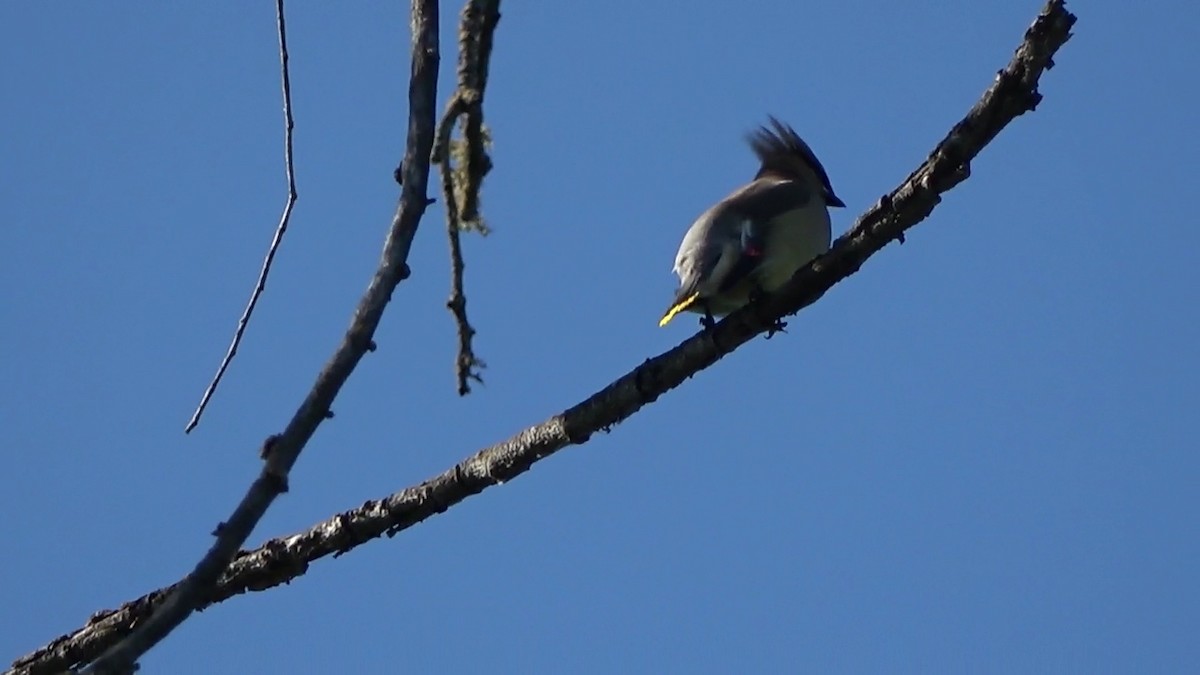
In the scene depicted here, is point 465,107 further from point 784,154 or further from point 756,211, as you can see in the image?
point 784,154

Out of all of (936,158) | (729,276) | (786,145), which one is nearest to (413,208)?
(936,158)

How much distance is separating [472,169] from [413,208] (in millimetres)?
543

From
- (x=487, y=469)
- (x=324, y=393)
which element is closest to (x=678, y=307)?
(x=487, y=469)

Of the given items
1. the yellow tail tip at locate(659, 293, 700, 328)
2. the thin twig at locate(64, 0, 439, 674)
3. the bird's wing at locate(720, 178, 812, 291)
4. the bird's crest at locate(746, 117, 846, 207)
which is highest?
the bird's crest at locate(746, 117, 846, 207)

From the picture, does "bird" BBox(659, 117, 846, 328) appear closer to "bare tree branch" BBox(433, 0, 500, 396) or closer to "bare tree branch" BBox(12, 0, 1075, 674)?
"bare tree branch" BBox(12, 0, 1075, 674)

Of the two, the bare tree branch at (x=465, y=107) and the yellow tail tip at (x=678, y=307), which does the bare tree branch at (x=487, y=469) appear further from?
the yellow tail tip at (x=678, y=307)

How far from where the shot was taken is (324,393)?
226 centimetres

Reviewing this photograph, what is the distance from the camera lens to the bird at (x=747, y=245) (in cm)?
470

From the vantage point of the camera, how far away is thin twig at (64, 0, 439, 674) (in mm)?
2197

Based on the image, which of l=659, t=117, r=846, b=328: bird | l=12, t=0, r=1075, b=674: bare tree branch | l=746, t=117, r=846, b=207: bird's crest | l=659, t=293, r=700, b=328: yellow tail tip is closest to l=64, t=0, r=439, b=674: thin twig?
l=12, t=0, r=1075, b=674: bare tree branch

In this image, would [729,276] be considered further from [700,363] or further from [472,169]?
[472,169]

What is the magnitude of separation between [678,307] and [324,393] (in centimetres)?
255

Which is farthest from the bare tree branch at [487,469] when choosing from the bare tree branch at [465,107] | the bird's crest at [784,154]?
the bird's crest at [784,154]

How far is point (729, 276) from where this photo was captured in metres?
4.66
